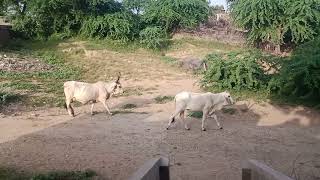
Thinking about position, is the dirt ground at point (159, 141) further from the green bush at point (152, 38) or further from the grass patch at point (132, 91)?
the green bush at point (152, 38)

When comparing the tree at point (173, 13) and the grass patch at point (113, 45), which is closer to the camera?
the grass patch at point (113, 45)

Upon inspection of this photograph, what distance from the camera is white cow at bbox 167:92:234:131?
11.0m

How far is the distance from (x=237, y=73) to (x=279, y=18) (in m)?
11.0

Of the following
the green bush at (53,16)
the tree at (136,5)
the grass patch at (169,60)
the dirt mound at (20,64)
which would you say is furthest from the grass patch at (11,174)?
the tree at (136,5)

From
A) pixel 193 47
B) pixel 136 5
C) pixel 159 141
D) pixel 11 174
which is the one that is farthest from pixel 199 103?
pixel 136 5

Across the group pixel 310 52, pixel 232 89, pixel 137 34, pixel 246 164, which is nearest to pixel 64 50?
pixel 137 34

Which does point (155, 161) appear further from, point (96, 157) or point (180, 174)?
point (96, 157)

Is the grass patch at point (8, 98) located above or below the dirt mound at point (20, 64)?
below

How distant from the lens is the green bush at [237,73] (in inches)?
563

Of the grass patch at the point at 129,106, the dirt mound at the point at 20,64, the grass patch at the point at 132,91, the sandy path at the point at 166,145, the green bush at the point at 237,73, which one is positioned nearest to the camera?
the sandy path at the point at 166,145

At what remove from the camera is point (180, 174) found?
306 inches

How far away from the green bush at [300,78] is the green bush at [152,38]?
35.7 ft

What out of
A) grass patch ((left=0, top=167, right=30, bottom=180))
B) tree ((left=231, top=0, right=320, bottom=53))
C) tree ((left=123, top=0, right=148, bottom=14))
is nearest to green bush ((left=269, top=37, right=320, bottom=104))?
grass patch ((left=0, top=167, right=30, bottom=180))

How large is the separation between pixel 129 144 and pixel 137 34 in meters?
16.5
